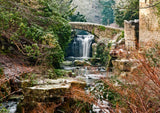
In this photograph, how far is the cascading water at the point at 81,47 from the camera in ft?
67.3

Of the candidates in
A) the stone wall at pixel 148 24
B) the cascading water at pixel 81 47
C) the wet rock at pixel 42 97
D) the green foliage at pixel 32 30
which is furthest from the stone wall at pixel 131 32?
the cascading water at pixel 81 47

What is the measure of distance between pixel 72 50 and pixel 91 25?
11.8 feet

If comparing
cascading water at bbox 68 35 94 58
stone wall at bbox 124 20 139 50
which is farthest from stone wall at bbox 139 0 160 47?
cascading water at bbox 68 35 94 58

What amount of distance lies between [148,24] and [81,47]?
511 inches

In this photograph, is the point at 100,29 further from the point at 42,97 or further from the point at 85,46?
the point at 42,97

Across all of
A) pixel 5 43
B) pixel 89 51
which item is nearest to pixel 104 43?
pixel 89 51

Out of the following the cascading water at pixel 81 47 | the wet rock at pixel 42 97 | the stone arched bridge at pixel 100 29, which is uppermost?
the stone arched bridge at pixel 100 29

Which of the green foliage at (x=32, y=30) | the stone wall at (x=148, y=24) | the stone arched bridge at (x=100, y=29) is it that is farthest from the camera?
the stone arched bridge at (x=100, y=29)

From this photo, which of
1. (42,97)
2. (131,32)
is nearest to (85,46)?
(131,32)

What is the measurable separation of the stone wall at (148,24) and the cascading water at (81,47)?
12.1 metres

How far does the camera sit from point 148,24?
26.9 feet

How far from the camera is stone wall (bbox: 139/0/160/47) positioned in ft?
25.8

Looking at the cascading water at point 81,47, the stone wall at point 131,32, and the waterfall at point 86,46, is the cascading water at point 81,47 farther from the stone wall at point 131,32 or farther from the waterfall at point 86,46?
the stone wall at point 131,32

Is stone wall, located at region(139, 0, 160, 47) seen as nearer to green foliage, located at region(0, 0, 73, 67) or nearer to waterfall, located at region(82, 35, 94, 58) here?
green foliage, located at region(0, 0, 73, 67)
